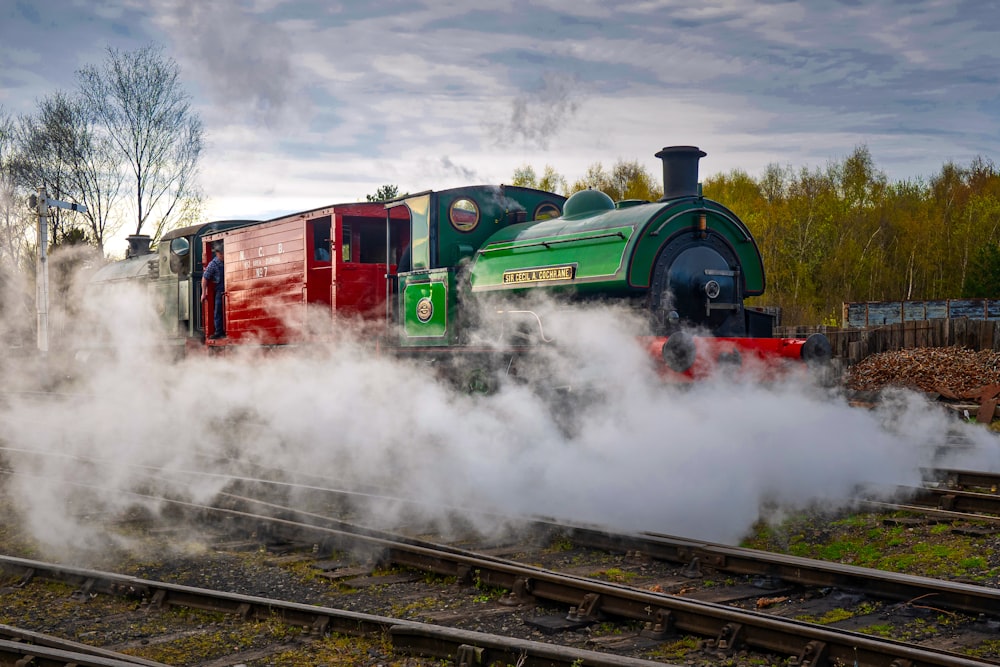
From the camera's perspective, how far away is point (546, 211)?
30.7 ft

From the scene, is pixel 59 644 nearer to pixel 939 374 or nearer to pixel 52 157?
pixel 939 374

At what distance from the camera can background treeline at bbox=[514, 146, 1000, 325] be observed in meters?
37.5

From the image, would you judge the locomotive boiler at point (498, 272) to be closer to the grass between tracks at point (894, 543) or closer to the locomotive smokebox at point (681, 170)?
the locomotive smokebox at point (681, 170)

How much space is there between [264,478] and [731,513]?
465cm

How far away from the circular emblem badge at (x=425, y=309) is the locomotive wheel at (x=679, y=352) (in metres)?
2.92

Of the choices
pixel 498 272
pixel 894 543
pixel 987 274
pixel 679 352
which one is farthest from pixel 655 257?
Result: pixel 987 274

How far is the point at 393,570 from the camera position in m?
5.40

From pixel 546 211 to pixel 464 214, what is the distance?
38.9 inches

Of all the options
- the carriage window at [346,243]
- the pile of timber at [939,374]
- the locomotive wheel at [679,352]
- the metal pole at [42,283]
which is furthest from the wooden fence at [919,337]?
the metal pole at [42,283]

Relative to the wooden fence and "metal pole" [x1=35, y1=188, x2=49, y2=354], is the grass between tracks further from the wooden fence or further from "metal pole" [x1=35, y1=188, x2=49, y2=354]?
"metal pole" [x1=35, y1=188, x2=49, y2=354]

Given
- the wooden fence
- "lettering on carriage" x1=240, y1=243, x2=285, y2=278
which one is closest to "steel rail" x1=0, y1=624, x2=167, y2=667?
"lettering on carriage" x1=240, y1=243, x2=285, y2=278

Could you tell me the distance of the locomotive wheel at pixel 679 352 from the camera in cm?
651

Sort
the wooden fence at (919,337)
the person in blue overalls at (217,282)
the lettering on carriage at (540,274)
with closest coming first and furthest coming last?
1. the lettering on carriage at (540,274)
2. the person in blue overalls at (217,282)
3. the wooden fence at (919,337)

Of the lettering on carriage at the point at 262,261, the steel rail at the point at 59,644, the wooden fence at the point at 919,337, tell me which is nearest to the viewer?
the steel rail at the point at 59,644
